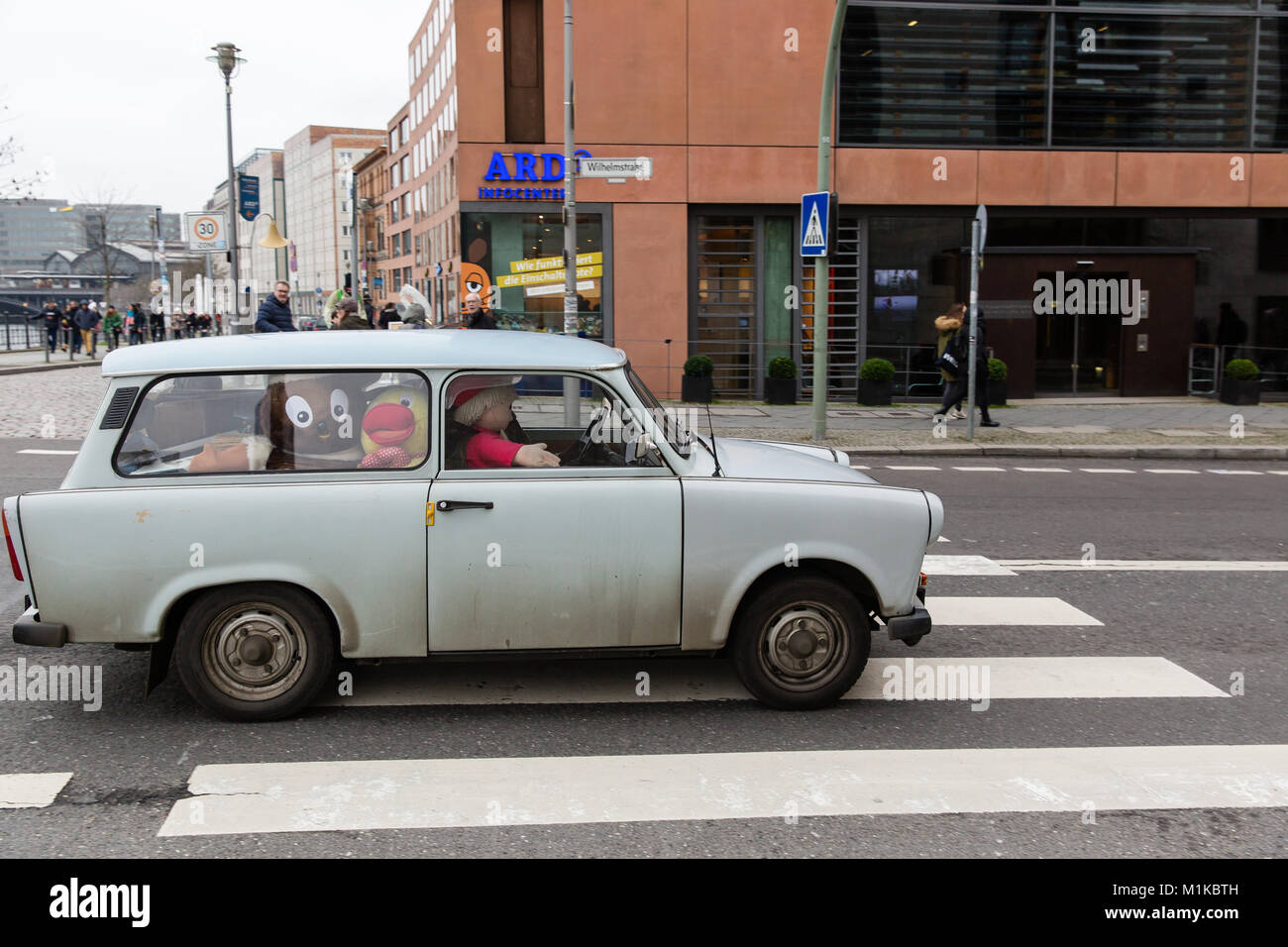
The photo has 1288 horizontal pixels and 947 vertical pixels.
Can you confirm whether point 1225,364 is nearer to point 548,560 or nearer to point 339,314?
point 339,314

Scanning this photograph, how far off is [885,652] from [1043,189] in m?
17.9

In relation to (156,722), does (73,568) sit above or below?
above

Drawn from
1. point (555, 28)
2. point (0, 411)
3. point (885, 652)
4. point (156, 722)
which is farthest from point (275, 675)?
point (555, 28)

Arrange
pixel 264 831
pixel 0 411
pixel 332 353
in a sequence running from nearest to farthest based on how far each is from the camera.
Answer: pixel 264 831, pixel 332 353, pixel 0 411

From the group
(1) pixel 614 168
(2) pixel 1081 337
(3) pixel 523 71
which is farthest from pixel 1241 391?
(3) pixel 523 71

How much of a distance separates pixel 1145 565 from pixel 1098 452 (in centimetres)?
727

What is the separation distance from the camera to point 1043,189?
2153 cm

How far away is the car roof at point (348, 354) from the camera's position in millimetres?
4902

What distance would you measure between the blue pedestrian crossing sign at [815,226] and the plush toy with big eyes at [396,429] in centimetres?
1092

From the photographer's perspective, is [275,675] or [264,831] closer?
[264,831]

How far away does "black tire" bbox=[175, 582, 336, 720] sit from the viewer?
4738mm

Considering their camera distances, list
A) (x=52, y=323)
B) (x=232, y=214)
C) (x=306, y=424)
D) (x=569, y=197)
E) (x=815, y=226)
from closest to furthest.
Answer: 1. (x=306, y=424)
2. (x=815, y=226)
3. (x=569, y=197)
4. (x=232, y=214)
5. (x=52, y=323)

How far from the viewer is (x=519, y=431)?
520cm

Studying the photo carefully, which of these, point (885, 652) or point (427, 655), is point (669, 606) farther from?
point (885, 652)
